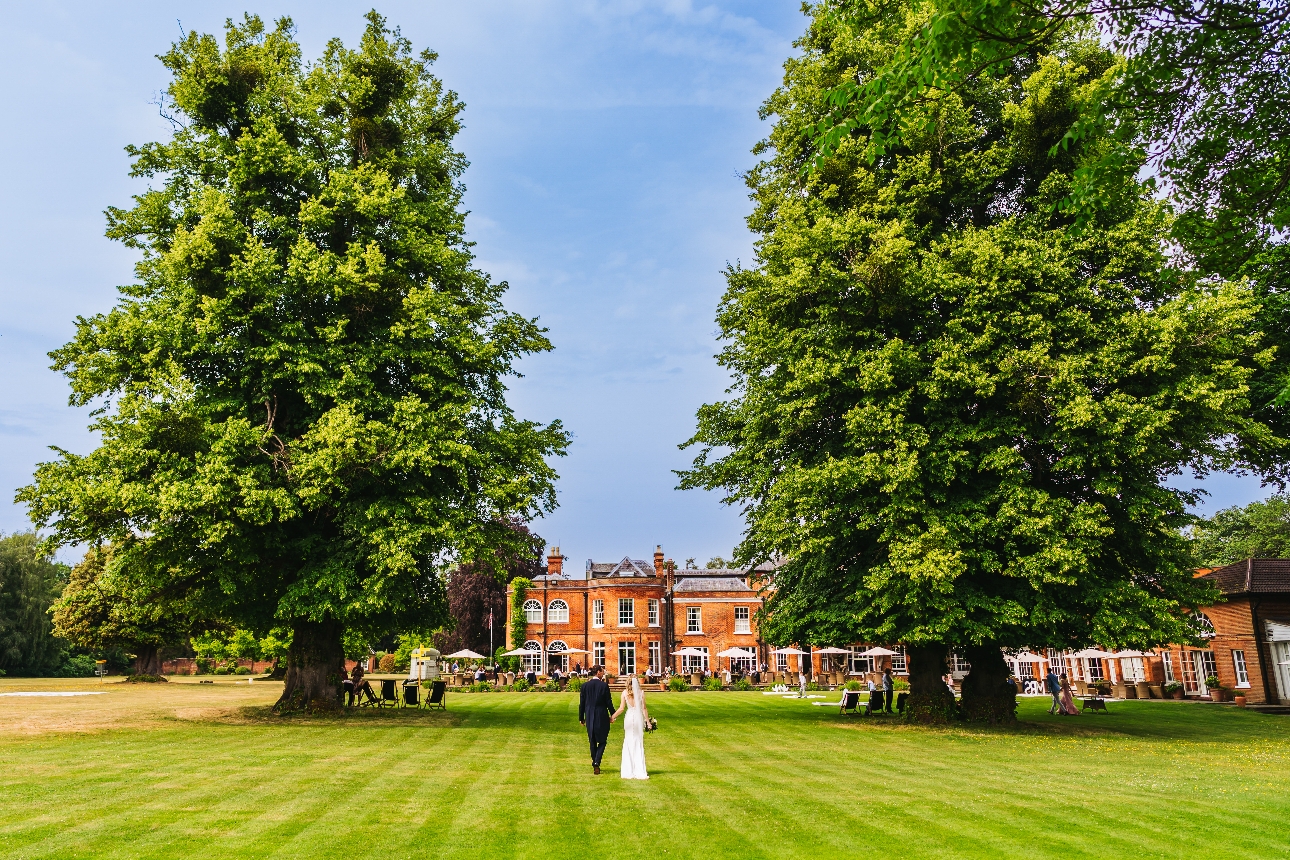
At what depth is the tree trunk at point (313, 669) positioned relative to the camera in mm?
21953

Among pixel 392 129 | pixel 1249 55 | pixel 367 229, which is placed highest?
pixel 392 129

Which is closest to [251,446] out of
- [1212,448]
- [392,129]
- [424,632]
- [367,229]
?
[367,229]

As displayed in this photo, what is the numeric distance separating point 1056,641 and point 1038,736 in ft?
7.63

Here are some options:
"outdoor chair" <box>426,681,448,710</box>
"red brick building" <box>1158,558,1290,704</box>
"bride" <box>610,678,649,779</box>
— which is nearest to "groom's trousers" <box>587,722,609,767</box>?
"bride" <box>610,678,649,779</box>

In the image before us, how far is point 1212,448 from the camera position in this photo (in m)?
20.8

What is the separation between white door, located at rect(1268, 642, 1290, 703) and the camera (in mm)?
30484

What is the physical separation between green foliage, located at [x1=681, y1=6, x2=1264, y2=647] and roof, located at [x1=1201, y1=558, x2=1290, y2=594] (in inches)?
481

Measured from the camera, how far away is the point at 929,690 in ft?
77.3

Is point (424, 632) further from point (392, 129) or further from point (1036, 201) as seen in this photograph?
point (1036, 201)

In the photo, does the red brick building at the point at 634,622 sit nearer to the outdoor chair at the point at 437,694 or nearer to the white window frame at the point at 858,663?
the white window frame at the point at 858,663

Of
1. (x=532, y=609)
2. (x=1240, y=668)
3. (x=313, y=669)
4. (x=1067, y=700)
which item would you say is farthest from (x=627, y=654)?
(x=313, y=669)

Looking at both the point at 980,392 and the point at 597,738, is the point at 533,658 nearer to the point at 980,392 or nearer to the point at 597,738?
the point at 980,392

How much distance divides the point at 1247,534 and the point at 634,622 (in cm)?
4810

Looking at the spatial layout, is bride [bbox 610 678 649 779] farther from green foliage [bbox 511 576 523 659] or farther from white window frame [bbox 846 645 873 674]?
green foliage [bbox 511 576 523 659]
